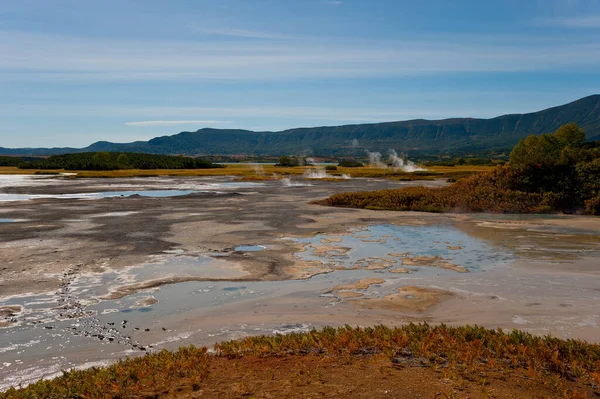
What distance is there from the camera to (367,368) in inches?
354

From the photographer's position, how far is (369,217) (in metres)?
38.2

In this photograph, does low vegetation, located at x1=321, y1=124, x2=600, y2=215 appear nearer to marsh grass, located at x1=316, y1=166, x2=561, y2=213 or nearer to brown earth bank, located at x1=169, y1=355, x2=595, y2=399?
marsh grass, located at x1=316, y1=166, x2=561, y2=213

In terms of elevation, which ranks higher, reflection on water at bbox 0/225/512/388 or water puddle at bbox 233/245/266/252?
reflection on water at bbox 0/225/512/388

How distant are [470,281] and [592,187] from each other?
31.8 metres

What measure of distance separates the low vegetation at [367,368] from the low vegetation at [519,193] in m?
33.5

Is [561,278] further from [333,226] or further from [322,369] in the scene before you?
[333,226]

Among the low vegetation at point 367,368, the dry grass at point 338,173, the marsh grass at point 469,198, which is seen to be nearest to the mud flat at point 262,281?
the low vegetation at point 367,368

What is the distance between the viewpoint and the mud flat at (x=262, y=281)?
43.2 feet

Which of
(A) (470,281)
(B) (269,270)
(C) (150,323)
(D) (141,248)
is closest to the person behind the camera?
(C) (150,323)

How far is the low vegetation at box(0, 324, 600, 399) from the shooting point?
8258 millimetres

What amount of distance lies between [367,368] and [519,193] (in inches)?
1579

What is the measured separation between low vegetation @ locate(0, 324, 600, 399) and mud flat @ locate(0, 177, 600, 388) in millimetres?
2343

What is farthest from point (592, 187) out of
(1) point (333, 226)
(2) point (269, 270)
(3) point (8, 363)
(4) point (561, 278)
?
(3) point (8, 363)

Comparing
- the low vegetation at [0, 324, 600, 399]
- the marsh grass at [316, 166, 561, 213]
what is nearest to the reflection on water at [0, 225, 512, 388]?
the low vegetation at [0, 324, 600, 399]
